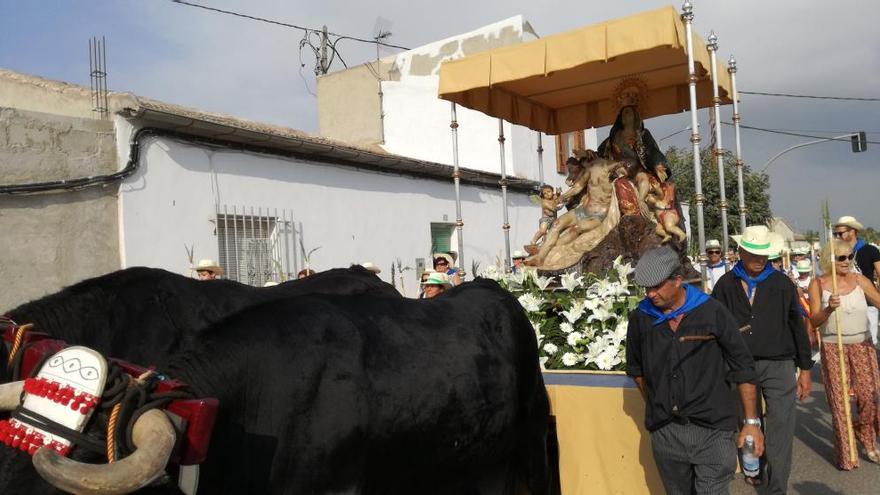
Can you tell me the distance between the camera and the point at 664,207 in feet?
23.4

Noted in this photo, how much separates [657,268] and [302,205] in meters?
8.51

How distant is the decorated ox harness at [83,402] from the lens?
1.94m

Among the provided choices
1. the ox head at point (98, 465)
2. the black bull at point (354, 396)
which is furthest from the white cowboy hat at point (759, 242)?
the ox head at point (98, 465)

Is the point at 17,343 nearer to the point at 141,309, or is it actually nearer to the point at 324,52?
the point at 141,309

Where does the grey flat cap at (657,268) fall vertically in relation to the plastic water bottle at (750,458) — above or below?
above

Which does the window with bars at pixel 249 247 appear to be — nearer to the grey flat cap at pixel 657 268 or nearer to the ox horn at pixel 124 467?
the grey flat cap at pixel 657 268

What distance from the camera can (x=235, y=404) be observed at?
2504 mm

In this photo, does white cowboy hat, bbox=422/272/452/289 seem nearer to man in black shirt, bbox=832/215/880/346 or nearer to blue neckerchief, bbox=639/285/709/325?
blue neckerchief, bbox=639/285/709/325

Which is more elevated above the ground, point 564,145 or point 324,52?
point 324,52

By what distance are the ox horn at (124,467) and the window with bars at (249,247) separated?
26.3 feet

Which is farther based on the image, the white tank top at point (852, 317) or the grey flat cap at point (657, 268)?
the white tank top at point (852, 317)

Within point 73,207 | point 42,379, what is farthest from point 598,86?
point 42,379

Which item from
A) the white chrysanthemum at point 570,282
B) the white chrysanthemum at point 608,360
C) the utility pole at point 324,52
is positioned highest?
the utility pole at point 324,52

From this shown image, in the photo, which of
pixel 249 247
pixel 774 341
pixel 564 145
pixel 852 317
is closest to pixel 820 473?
pixel 852 317
